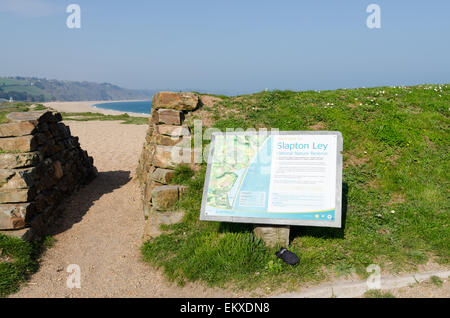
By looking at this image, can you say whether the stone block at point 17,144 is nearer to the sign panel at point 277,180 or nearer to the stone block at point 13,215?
the stone block at point 13,215

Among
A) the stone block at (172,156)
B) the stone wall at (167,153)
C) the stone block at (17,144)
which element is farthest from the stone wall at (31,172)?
the stone block at (172,156)

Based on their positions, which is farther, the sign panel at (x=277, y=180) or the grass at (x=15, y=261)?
the grass at (x=15, y=261)

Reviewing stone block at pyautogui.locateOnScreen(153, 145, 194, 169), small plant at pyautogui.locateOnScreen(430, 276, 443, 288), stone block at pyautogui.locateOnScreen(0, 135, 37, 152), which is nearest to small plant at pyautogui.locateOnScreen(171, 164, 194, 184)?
stone block at pyautogui.locateOnScreen(153, 145, 194, 169)

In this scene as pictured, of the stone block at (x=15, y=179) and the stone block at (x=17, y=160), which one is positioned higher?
the stone block at (x=17, y=160)

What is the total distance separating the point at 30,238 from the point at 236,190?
14.7ft

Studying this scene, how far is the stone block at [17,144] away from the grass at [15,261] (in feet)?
6.67

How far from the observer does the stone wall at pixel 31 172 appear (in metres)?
6.56

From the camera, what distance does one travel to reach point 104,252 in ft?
21.5

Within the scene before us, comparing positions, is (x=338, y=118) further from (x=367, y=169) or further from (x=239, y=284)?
(x=239, y=284)

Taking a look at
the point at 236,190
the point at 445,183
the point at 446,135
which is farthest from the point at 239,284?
the point at 446,135

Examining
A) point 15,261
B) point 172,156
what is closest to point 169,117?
point 172,156

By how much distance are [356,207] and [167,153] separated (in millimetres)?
4660

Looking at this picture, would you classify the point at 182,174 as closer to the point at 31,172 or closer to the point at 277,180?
the point at 277,180

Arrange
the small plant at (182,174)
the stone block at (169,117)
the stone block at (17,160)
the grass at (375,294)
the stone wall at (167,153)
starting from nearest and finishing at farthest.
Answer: the grass at (375,294)
the stone block at (17,160)
the stone wall at (167,153)
the small plant at (182,174)
the stone block at (169,117)
